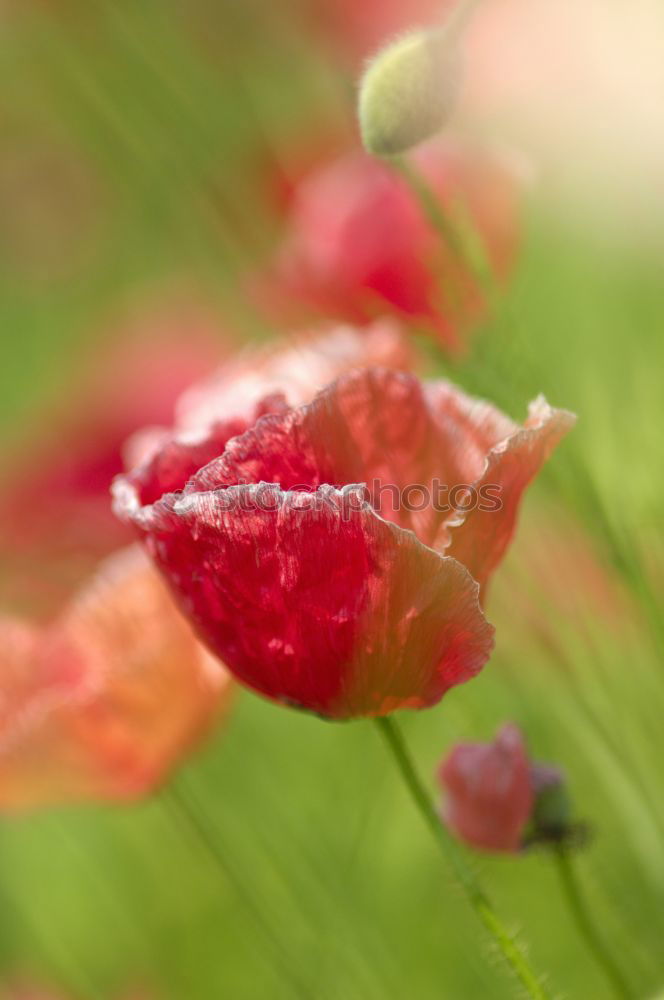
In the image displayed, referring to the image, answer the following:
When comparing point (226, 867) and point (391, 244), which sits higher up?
point (391, 244)

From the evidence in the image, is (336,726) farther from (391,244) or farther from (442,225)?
(442,225)

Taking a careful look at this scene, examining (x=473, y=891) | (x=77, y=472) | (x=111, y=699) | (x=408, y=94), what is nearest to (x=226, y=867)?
(x=111, y=699)

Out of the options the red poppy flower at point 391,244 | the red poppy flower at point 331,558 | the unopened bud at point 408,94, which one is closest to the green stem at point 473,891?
the red poppy flower at point 331,558

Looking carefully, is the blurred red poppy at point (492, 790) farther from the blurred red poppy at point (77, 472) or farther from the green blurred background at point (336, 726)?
the blurred red poppy at point (77, 472)

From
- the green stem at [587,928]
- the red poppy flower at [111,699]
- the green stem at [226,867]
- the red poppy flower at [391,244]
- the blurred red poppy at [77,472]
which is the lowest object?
the green stem at [587,928]

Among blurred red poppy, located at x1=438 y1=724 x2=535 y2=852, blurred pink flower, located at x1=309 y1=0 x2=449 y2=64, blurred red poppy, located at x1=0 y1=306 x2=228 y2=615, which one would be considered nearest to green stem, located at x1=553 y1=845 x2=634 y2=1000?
blurred red poppy, located at x1=438 y1=724 x2=535 y2=852
